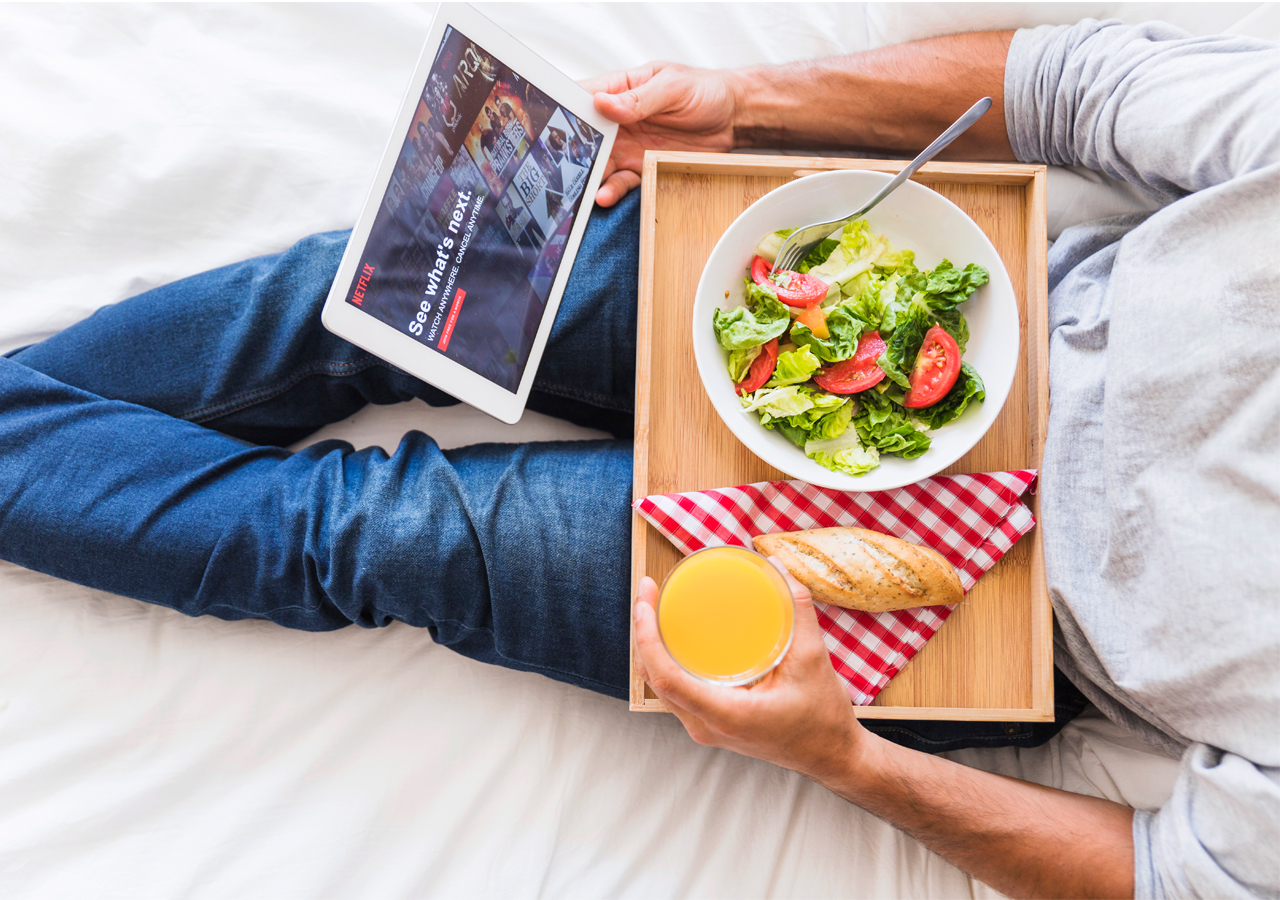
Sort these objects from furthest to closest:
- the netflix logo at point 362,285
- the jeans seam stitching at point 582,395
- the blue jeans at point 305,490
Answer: the jeans seam stitching at point 582,395
the blue jeans at point 305,490
the netflix logo at point 362,285

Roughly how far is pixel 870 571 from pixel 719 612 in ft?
0.54

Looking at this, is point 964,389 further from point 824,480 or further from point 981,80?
point 981,80

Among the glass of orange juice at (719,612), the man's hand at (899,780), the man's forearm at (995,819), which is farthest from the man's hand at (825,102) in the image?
the man's forearm at (995,819)

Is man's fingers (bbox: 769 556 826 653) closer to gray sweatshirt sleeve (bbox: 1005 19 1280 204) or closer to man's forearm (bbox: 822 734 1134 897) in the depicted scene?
man's forearm (bbox: 822 734 1134 897)

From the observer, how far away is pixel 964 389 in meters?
0.82

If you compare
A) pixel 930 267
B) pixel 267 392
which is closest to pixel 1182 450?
pixel 930 267

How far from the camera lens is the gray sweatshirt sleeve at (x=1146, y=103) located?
0.76 metres

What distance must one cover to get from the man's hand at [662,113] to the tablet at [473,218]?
52 mm

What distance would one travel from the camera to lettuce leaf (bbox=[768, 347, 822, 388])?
81cm

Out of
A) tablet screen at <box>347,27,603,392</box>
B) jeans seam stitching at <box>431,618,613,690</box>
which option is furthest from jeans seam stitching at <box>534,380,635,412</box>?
jeans seam stitching at <box>431,618,613,690</box>

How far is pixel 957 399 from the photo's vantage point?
83 cm

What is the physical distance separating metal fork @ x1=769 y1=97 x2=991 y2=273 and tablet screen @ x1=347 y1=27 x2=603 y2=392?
284 mm

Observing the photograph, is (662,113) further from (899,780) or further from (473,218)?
(899,780)

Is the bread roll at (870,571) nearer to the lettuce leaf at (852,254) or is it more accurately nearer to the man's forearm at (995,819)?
the man's forearm at (995,819)
